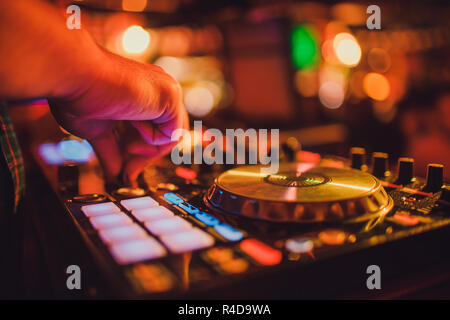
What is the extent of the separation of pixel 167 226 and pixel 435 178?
62 centimetres

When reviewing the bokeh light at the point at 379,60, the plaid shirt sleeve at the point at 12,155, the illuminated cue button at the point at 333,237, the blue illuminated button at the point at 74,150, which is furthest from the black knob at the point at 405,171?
the bokeh light at the point at 379,60

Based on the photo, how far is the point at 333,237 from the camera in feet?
1.98

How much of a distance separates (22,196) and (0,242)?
0.55ft

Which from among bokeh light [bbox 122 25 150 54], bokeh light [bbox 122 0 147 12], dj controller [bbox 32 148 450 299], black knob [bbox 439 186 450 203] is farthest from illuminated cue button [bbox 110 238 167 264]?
bokeh light [bbox 122 25 150 54]

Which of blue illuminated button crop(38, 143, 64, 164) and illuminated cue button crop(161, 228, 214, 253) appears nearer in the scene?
illuminated cue button crop(161, 228, 214, 253)

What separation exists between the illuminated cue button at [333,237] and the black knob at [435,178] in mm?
344

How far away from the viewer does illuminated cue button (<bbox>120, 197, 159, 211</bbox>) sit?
754 millimetres

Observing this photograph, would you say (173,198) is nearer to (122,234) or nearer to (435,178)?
(122,234)

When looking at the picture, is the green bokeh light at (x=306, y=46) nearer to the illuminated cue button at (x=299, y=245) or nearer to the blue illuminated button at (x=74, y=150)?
the blue illuminated button at (x=74, y=150)

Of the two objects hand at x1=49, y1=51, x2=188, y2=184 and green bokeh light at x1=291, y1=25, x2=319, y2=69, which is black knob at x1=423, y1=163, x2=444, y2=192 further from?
green bokeh light at x1=291, y1=25, x2=319, y2=69

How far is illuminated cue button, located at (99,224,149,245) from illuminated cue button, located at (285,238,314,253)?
0.24m

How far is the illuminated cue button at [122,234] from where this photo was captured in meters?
0.59

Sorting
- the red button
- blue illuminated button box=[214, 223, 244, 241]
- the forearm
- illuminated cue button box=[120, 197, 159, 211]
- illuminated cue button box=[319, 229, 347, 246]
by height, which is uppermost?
the forearm

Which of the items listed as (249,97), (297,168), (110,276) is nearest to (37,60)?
(110,276)
